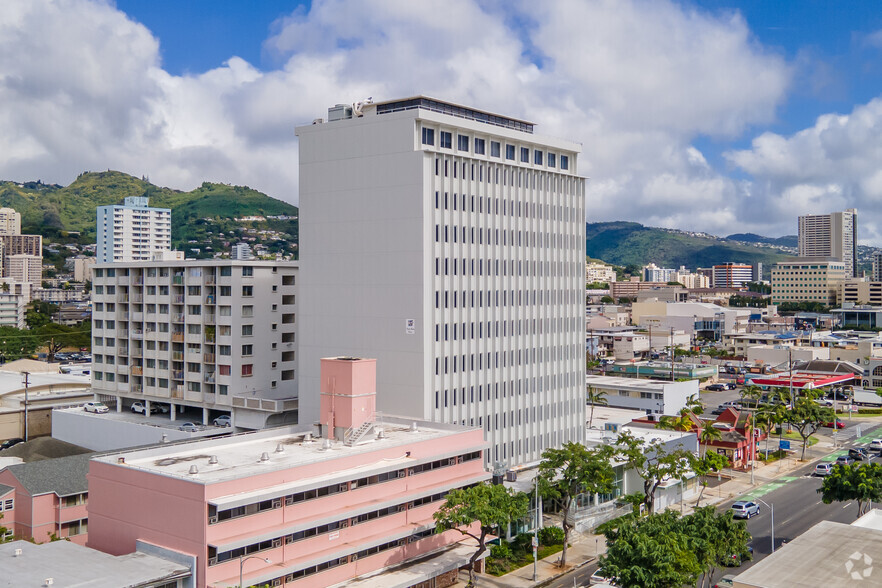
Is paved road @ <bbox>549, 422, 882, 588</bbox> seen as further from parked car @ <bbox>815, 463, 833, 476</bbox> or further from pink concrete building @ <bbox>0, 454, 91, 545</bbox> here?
pink concrete building @ <bbox>0, 454, 91, 545</bbox>

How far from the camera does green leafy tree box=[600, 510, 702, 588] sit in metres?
44.1

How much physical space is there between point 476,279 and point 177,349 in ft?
132

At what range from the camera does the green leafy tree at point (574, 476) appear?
59.9 meters

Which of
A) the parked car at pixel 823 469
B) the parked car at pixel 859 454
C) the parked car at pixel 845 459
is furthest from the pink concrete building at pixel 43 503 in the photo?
the parked car at pixel 859 454

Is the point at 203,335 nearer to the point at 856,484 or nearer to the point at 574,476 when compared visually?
the point at 574,476

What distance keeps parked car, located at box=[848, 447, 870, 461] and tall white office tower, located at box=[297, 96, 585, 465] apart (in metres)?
39.6

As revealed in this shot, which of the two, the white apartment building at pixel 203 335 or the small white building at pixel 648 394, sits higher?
the white apartment building at pixel 203 335

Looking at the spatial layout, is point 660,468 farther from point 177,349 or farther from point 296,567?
point 177,349

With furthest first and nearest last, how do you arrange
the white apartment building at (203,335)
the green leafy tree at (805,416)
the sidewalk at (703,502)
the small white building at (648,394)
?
the small white building at (648,394), the green leafy tree at (805,416), the white apartment building at (203,335), the sidewalk at (703,502)

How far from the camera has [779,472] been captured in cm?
9281

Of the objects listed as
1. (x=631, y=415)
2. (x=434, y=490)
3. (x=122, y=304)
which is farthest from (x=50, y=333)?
(x=434, y=490)

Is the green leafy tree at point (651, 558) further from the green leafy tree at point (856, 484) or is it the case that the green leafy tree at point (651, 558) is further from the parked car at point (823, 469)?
the parked car at point (823, 469)

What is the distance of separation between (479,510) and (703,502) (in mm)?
37367

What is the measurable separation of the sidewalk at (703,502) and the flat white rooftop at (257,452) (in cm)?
1089
